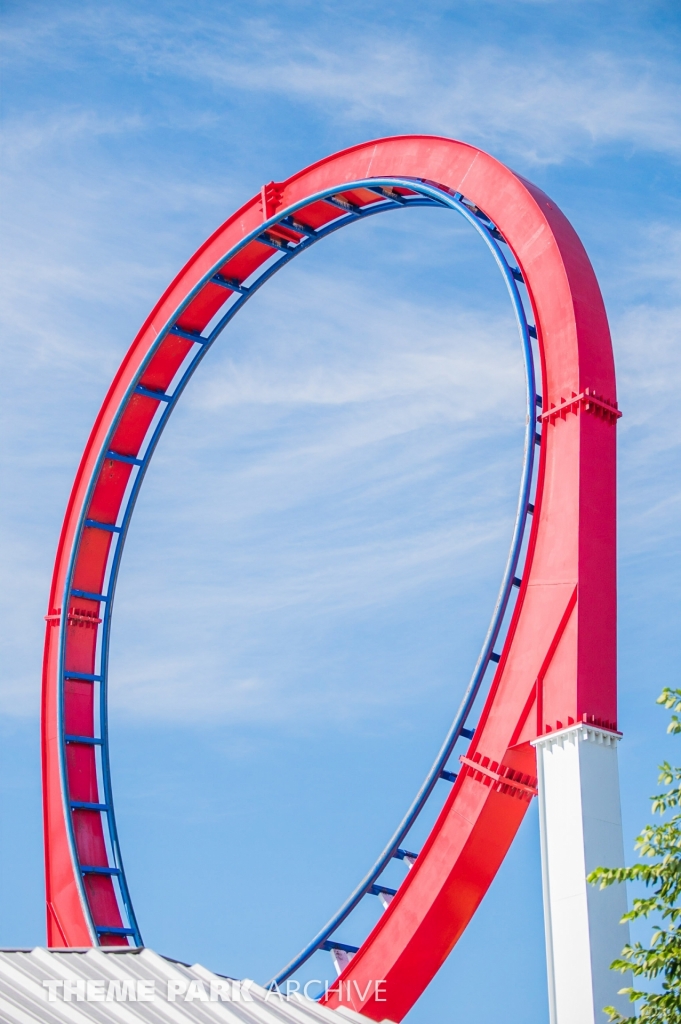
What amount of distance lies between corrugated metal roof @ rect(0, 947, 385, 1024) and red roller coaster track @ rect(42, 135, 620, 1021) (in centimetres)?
206

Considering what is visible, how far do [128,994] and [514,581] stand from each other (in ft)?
18.1

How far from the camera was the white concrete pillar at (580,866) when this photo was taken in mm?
10547

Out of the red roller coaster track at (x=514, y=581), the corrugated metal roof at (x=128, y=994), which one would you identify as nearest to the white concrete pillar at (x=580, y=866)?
the red roller coaster track at (x=514, y=581)

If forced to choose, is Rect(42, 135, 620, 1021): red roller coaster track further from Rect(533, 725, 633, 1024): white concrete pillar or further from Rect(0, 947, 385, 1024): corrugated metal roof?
Rect(0, 947, 385, 1024): corrugated metal roof

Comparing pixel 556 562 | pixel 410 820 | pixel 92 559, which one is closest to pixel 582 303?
pixel 556 562

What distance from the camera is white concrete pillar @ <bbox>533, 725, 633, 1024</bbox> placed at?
10.5 meters

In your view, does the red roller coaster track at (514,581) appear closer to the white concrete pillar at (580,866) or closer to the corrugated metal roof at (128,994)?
the white concrete pillar at (580,866)

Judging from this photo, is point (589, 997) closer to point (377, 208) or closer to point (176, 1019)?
point (176, 1019)

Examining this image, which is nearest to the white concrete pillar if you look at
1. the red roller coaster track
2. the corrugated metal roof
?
the red roller coaster track

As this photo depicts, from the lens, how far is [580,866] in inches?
428

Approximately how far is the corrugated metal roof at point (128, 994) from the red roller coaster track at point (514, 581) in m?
2.06

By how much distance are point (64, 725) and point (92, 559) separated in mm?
2398

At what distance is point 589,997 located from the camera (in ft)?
34.3

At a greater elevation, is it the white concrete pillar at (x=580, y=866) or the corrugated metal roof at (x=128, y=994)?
the white concrete pillar at (x=580, y=866)
